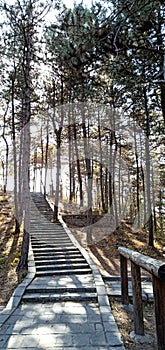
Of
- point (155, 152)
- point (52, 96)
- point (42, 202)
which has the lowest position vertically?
point (42, 202)

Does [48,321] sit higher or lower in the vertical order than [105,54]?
lower

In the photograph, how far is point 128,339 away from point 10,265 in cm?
458

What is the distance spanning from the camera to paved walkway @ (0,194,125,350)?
3.21 m

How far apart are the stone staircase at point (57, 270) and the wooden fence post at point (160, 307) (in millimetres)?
2303

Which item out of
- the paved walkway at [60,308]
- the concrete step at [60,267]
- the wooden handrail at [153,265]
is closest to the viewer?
the wooden handrail at [153,265]

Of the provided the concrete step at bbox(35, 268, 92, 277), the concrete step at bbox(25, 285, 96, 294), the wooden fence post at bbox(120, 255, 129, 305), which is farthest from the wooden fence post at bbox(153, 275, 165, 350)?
the concrete step at bbox(35, 268, 92, 277)

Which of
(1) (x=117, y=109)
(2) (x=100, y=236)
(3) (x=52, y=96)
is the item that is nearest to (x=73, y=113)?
(3) (x=52, y=96)

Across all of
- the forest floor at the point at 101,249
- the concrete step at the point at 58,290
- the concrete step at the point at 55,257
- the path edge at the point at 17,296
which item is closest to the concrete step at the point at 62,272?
the path edge at the point at 17,296

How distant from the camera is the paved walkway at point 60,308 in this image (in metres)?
3.21

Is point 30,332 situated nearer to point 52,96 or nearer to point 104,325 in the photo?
point 104,325

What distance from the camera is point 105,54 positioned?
5.07 m

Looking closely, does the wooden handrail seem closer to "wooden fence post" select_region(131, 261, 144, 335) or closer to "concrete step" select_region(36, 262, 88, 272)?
"wooden fence post" select_region(131, 261, 144, 335)

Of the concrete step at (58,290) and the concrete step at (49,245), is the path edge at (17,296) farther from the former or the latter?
the concrete step at (49,245)

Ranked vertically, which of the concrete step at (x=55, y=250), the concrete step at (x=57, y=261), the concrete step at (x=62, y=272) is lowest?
the concrete step at (x=62, y=272)
